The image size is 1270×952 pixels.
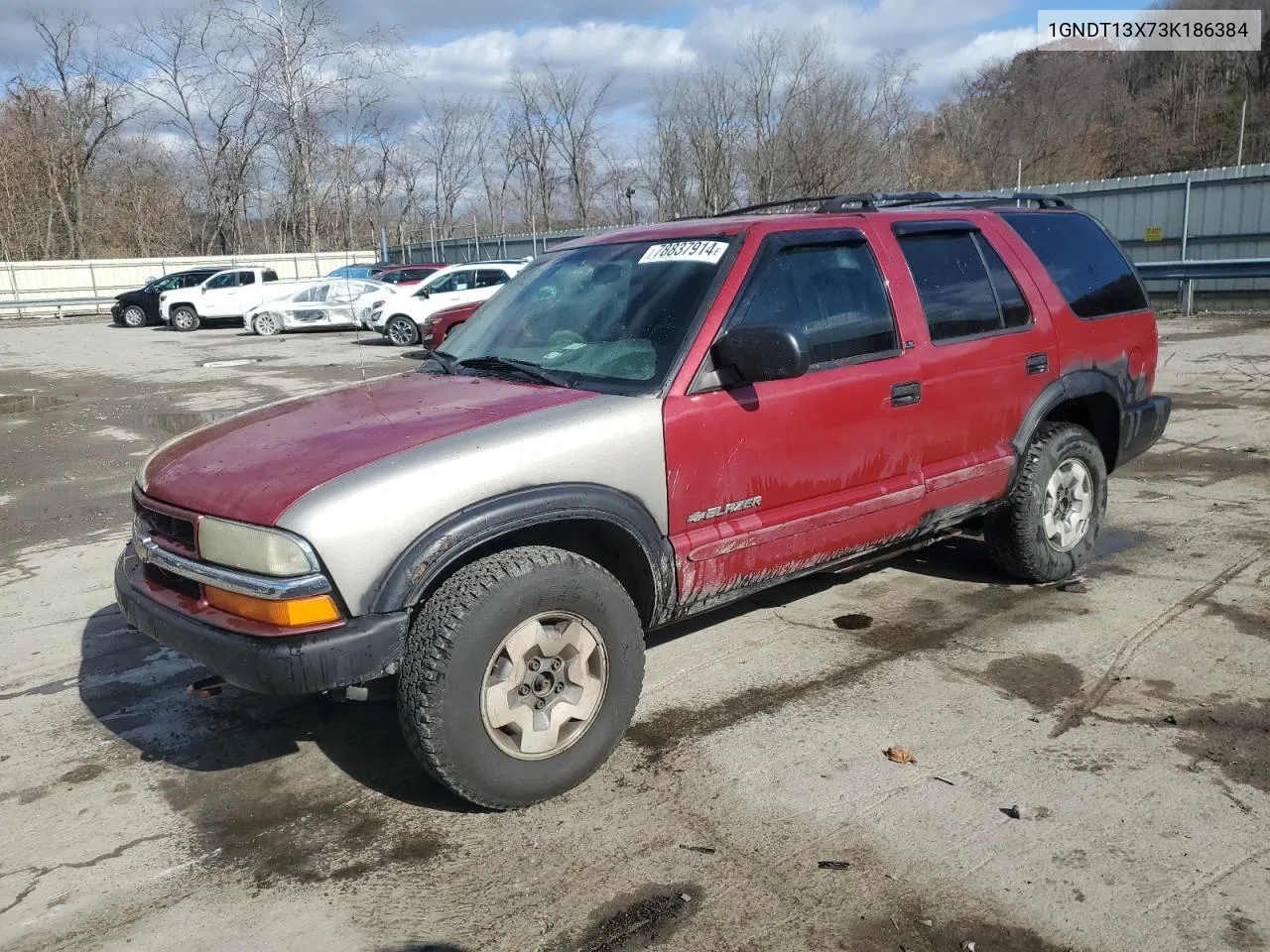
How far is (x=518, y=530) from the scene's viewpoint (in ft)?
10.6

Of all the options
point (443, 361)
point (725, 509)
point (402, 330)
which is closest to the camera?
point (725, 509)

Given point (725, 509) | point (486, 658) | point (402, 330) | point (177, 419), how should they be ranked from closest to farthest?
point (486, 658) < point (725, 509) < point (177, 419) < point (402, 330)

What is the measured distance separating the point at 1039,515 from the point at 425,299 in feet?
58.7

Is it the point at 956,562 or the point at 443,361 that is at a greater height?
the point at 443,361

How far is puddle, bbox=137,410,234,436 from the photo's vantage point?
11.6 metres

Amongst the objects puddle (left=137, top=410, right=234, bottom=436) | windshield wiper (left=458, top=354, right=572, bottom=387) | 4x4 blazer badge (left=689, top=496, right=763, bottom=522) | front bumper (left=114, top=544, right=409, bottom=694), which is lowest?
puddle (left=137, top=410, right=234, bottom=436)

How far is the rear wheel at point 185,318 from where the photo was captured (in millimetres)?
29422

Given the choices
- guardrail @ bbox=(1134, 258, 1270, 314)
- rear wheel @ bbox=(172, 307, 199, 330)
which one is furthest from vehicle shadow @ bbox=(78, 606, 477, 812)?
rear wheel @ bbox=(172, 307, 199, 330)

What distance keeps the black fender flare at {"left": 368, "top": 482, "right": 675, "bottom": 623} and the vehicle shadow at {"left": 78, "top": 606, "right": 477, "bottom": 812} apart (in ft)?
2.80

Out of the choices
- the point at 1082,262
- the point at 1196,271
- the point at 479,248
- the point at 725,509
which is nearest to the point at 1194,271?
the point at 1196,271

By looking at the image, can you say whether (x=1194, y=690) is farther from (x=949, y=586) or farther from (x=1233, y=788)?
(x=949, y=586)

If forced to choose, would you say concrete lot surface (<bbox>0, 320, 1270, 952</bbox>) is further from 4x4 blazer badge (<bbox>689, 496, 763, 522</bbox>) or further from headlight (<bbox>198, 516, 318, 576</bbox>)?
headlight (<bbox>198, 516, 318, 576</bbox>)

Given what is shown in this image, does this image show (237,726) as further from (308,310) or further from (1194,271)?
(308,310)

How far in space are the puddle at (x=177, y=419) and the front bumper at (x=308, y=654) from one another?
9111mm
